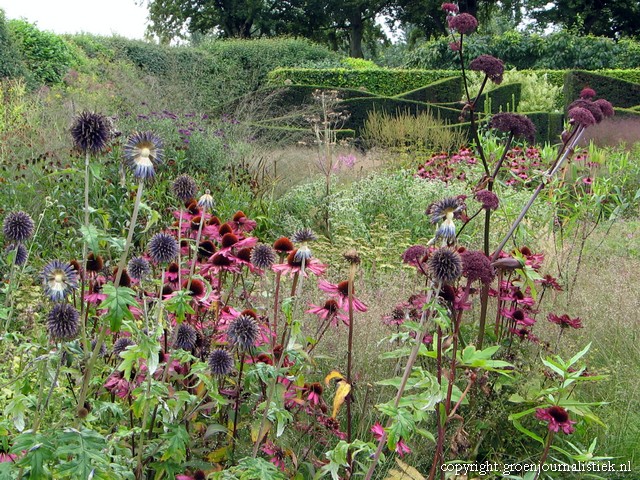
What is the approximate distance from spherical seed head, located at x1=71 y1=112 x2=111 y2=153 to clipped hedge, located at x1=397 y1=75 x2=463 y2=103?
44.2ft

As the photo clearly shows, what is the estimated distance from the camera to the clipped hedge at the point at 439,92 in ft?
47.4

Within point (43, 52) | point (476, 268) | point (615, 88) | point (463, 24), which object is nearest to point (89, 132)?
point (476, 268)

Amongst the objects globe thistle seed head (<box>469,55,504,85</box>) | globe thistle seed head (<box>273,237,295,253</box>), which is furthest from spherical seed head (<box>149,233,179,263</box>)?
globe thistle seed head (<box>469,55,504,85</box>)

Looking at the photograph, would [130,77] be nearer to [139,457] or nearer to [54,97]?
[54,97]

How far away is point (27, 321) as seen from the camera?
3.24 meters

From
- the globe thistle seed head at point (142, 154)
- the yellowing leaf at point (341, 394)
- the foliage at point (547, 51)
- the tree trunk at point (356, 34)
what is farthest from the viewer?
the tree trunk at point (356, 34)

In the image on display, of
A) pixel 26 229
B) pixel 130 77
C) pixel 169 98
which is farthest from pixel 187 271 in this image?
pixel 130 77

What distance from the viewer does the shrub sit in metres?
14.5

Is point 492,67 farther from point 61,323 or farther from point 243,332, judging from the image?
point 61,323

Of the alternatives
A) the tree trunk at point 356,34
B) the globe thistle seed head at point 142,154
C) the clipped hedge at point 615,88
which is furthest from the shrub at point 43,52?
the tree trunk at point 356,34

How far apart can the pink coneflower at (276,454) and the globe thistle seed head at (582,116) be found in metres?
1.44

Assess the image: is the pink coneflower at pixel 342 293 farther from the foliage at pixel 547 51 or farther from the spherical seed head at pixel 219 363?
the foliage at pixel 547 51

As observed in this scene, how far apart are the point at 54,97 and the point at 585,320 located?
9.97m

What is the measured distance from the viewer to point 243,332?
1625 mm
